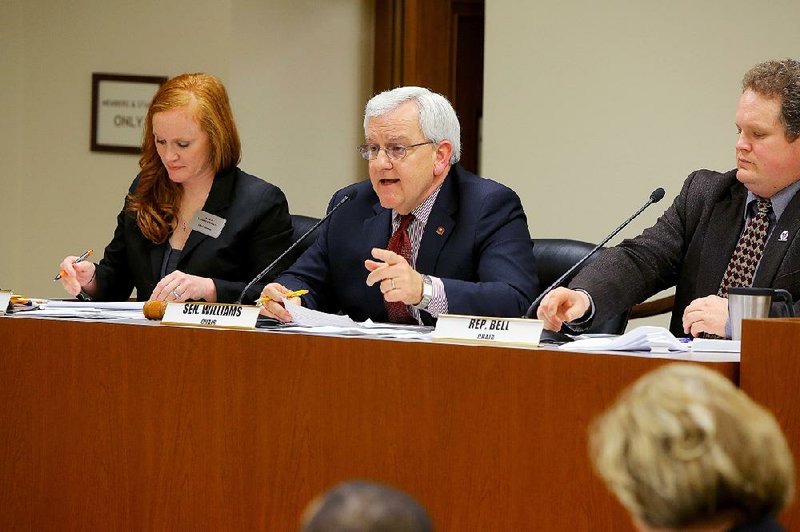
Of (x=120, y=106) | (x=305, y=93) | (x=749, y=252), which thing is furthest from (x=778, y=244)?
(x=120, y=106)

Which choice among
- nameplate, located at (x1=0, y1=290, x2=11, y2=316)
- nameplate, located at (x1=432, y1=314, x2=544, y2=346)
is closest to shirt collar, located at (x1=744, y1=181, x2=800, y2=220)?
nameplate, located at (x1=432, y1=314, x2=544, y2=346)

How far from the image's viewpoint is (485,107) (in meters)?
4.86

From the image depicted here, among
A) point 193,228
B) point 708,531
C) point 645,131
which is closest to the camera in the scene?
point 708,531

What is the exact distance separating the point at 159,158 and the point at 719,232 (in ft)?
5.35

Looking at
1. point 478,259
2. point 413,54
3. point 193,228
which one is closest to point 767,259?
point 478,259

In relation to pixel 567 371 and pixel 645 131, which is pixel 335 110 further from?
pixel 567 371

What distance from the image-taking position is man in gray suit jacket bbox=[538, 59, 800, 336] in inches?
108

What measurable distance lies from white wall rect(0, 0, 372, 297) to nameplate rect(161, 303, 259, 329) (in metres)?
2.97

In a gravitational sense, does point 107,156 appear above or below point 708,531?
above

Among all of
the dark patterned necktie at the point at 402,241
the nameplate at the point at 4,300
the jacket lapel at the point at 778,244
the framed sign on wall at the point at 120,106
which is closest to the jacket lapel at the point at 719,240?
the jacket lapel at the point at 778,244

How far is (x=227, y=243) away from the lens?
10.9ft

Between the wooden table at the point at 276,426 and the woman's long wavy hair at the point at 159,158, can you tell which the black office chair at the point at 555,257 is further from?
the wooden table at the point at 276,426

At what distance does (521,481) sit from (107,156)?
3.78 m

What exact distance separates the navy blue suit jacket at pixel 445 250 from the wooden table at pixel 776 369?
3.42 ft
